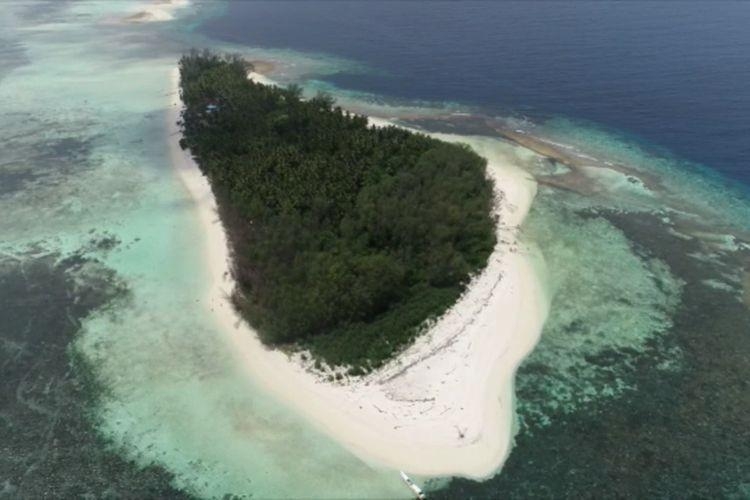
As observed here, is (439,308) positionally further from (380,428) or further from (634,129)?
(634,129)

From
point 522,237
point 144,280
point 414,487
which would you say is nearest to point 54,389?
point 144,280

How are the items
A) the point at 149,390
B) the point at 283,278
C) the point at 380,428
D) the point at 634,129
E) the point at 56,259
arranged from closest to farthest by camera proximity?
the point at 380,428 → the point at 149,390 → the point at 283,278 → the point at 56,259 → the point at 634,129

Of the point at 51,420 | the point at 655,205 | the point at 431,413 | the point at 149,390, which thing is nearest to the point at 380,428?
the point at 431,413

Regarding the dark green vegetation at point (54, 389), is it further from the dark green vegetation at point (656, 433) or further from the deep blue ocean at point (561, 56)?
the deep blue ocean at point (561, 56)

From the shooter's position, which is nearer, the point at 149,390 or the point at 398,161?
the point at 149,390

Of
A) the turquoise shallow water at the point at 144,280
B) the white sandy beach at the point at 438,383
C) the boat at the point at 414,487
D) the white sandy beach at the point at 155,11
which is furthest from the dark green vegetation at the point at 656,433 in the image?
the white sandy beach at the point at 155,11

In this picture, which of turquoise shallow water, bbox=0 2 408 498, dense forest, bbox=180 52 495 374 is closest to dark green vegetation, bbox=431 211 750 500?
turquoise shallow water, bbox=0 2 408 498

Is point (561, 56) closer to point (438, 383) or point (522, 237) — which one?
point (522, 237)
